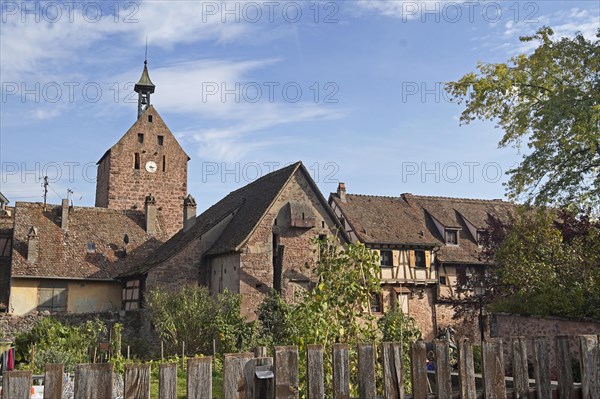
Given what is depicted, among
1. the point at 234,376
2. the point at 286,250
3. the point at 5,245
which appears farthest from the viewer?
the point at 5,245

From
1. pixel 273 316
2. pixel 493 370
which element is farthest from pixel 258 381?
pixel 273 316

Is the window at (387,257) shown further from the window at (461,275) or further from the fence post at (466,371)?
the fence post at (466,371)

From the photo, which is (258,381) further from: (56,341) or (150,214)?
(150,214)

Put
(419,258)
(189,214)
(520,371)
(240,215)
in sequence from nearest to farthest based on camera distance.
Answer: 1. (520,371)
2. (240,215)
3. (189,214)
4. (419,258)

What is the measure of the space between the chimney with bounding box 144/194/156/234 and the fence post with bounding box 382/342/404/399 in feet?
107

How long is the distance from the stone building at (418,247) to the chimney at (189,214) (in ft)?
27.3

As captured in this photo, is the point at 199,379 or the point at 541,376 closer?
the point at 199,379

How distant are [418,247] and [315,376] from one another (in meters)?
30.4

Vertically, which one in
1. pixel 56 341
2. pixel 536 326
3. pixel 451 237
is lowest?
pixel 56 341

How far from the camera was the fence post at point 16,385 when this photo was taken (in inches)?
136

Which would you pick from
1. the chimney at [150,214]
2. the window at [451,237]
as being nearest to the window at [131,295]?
the chimney at [150,214]

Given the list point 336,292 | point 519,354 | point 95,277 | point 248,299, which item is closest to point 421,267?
point 248,299

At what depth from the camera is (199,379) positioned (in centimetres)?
387

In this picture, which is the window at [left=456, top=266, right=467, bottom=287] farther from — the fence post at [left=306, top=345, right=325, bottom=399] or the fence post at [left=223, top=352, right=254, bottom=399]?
the fence post at [left=223, top=352, right=254, bottom=399]
